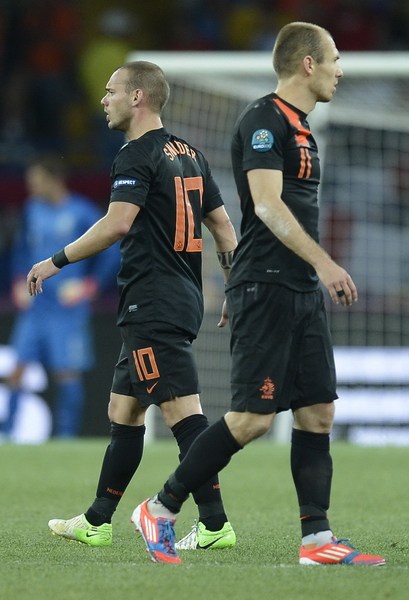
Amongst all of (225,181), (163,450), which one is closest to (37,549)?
(163,450)

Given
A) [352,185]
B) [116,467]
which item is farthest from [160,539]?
[352,185]

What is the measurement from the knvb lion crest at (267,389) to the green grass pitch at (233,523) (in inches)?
24.3

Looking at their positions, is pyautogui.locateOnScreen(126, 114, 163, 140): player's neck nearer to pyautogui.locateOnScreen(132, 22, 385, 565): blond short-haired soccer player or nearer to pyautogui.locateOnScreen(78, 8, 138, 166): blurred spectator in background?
pyautogui.locateOnScreen(132, 22, 385, 565): blond short-haired soccer player

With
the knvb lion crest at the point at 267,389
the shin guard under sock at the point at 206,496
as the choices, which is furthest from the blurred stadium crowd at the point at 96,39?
the knvb lion crest at the point at 267,389

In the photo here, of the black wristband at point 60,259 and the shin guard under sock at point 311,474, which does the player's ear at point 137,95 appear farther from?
the shin guard under sock at point 311,474

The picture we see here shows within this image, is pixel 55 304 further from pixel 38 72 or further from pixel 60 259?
pixel 60 259

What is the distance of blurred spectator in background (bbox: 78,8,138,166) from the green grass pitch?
221 inches

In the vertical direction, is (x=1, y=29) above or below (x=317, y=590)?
above

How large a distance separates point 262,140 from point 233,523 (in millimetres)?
2422

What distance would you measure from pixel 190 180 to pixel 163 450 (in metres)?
5.46

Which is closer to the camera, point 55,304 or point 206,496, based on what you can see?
point 206,496

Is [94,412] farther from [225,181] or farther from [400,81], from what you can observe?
[400,81]

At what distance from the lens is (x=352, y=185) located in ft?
40.9

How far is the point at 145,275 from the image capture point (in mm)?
5602
